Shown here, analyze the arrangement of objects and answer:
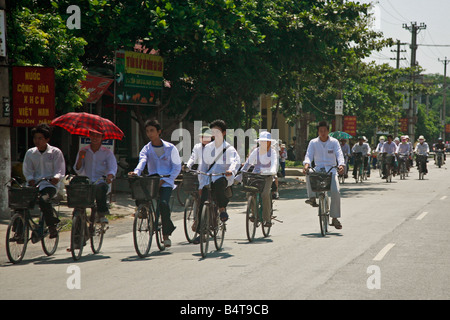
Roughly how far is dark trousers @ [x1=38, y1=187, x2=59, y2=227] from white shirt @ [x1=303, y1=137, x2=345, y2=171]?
462 cm

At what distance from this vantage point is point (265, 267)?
873 cm

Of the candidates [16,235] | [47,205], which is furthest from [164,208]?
[16,235]

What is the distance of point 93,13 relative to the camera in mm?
17453

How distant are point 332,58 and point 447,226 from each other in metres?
13.4

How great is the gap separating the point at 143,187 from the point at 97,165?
1.10 metres

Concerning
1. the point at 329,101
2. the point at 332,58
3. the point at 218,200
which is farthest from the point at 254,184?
the point at 329,101

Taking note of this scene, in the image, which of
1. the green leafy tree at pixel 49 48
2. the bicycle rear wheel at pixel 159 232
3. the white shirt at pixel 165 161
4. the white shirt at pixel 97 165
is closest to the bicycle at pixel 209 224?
the white shirt at pixel 165 161

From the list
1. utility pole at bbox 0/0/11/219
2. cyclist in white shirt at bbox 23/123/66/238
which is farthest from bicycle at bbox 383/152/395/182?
cyclist in white shirt at bbox 23/123/66/238

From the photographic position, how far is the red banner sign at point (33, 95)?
46.8 feet

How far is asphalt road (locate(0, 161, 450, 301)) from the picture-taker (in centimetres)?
717

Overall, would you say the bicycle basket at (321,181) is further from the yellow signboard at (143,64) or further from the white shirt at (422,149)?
the white shirt at (422,149)

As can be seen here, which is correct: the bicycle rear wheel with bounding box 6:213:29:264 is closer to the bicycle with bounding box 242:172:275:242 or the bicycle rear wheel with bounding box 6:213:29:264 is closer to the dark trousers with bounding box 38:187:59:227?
the dark trousers with bounding box 38:187:59:227

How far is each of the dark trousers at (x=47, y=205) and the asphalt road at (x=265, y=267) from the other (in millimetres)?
578
